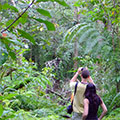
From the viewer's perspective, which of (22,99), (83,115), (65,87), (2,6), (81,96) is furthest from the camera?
(65,87)

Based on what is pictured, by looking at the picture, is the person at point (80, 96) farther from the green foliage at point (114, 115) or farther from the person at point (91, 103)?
the green foliage at point (114, 115)

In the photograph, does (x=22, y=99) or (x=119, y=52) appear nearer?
(x=119, y=52)

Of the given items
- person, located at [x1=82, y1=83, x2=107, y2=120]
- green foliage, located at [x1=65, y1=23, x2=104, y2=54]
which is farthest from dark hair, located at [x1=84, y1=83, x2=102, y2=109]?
green foliage, located at [x1=65, y1=23, x2=104, y2=54]

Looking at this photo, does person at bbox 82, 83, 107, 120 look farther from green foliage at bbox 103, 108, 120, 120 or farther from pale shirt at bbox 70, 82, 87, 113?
green foliage at bbox 103, 108, 120, 120

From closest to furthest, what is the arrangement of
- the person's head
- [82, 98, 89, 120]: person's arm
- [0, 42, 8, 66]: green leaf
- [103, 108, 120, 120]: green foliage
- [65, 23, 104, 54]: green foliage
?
[0, 42, 8, 66]: green leaf < [82, 98, 89, 120]: person's arm < the person's head < [103, 108, 120, 120]: green foliage < [65, 23, 104, 54]: green foliage

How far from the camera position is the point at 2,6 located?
79 cm

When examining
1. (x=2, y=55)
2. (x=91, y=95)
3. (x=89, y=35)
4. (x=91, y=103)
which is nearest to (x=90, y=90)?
(x=91, y=95)

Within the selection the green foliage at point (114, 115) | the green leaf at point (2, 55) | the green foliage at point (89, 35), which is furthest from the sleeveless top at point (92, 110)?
the green leaf at point (2, 55)

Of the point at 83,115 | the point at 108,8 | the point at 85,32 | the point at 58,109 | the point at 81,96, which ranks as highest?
the point at 108,8

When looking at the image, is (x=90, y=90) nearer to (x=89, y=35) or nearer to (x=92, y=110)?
(x=92, y=110)

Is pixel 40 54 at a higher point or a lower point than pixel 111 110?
higher

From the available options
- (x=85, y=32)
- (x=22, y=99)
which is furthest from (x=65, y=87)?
(x=85, y=32)

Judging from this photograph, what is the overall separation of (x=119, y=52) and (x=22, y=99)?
312 cm

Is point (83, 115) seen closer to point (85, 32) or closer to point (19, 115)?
point (19, 115)
